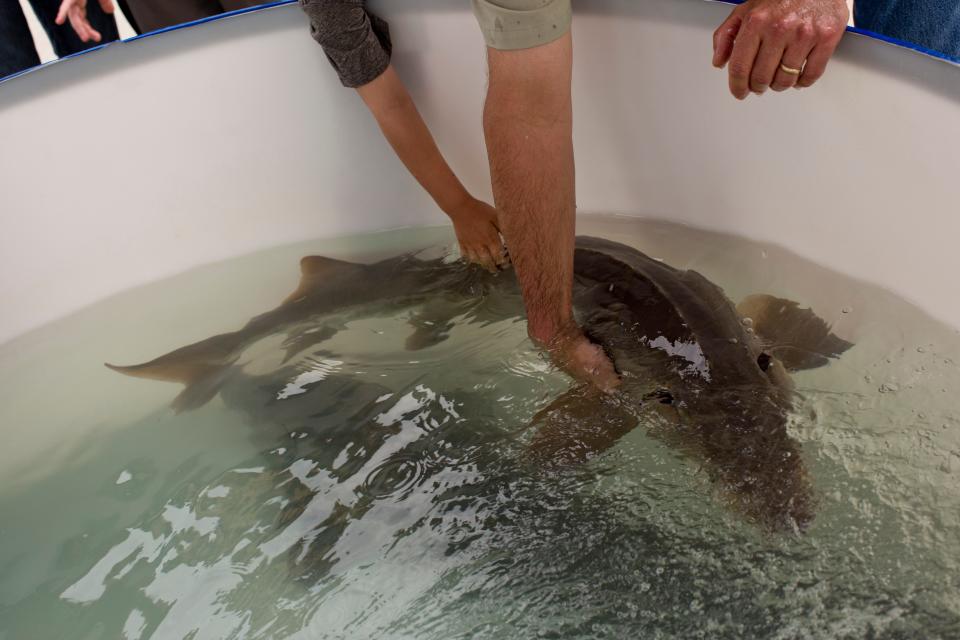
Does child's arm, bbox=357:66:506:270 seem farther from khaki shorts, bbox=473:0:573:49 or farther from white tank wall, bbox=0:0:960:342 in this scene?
khaki shorts, bbox=473:0:573:49

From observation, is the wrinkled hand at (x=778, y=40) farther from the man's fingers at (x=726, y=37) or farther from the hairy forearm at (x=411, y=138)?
the hairy forearm at (x=411, y=138)

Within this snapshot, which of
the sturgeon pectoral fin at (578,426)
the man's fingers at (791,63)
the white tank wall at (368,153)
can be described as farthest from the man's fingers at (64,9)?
the man's fingers at (791,63)

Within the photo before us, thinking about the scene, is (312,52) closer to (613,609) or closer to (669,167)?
(669,167)

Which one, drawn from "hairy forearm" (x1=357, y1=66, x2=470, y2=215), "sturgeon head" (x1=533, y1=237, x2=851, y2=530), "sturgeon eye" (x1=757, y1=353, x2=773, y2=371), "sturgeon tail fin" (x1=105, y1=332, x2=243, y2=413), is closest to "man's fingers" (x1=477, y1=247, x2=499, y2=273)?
"hairy forearm" (x1=357, y1=66, x2=470, y2=215)

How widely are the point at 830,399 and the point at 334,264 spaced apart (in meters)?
1.04

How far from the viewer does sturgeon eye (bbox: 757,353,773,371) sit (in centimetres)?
140

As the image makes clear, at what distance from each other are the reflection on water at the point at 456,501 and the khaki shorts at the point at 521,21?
51cm

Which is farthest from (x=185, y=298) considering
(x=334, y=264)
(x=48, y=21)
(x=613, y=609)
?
(x=613, y=609)

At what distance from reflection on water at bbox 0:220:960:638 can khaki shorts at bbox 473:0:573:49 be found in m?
0.51

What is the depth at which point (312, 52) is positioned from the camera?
1.90m

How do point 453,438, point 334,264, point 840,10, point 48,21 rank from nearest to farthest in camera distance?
point 840,10 → point 453,438 → point 334,264 → point 48,21

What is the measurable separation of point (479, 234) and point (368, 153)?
328mm

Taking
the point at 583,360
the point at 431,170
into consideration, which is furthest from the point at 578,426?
the point at 431,170

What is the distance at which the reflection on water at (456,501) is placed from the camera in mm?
1158
